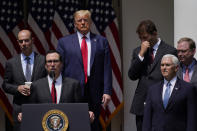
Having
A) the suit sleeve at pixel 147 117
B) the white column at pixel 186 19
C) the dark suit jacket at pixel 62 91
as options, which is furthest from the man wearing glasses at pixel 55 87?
the white column at pixel 186 19

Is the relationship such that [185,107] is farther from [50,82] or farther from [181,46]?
[50,82]

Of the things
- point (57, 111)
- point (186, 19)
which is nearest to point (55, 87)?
point (57, 111)

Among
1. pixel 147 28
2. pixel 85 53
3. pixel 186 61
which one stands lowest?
pixel 186 61

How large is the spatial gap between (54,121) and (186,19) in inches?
137

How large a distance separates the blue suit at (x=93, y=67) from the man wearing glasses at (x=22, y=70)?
1.25ft

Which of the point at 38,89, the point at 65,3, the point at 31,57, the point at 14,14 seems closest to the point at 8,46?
the point at 14,14

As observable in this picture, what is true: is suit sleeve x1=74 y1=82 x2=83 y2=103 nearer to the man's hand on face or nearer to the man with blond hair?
the man with blond hair

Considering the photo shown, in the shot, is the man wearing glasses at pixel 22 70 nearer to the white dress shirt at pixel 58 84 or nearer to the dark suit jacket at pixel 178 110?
the white dress shirt at pixel 58 84

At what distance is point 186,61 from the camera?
8.66 metres

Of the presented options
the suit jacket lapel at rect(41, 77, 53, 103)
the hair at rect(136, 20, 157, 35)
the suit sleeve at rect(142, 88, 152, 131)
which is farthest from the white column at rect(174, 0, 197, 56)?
the suit jacket lapel at rect(41, 77, 53, 103)

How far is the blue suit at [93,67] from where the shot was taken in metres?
8.57

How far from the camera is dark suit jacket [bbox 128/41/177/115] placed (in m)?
8.51

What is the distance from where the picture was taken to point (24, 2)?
40.8 feet

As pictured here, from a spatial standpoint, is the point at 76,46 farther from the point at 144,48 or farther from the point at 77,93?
the point at 144,48
